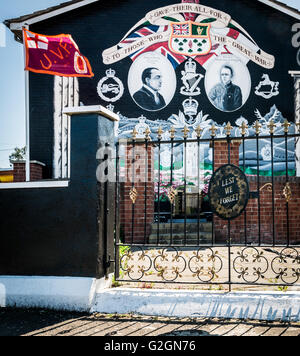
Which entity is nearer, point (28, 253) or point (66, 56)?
point (28, 253)

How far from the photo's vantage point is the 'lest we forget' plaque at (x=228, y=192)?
4051mm

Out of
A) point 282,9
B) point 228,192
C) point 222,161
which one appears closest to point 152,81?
point 222,161

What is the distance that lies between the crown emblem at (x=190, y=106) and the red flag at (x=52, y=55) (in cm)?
328

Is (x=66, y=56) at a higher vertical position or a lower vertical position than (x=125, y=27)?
lower

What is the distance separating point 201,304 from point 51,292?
182 cm

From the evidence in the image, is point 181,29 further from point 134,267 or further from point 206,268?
point 134,267

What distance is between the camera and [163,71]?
10.5 meters

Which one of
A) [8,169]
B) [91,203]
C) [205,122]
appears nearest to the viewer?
[91,203]

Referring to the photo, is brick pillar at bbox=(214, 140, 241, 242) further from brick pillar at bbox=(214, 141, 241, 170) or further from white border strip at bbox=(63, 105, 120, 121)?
white border strip at bbox=(63, 105, 120, 121)

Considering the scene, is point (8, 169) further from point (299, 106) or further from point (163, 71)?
point (299, 106)

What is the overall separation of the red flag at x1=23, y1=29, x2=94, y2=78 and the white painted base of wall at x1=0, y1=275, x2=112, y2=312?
5293mm
